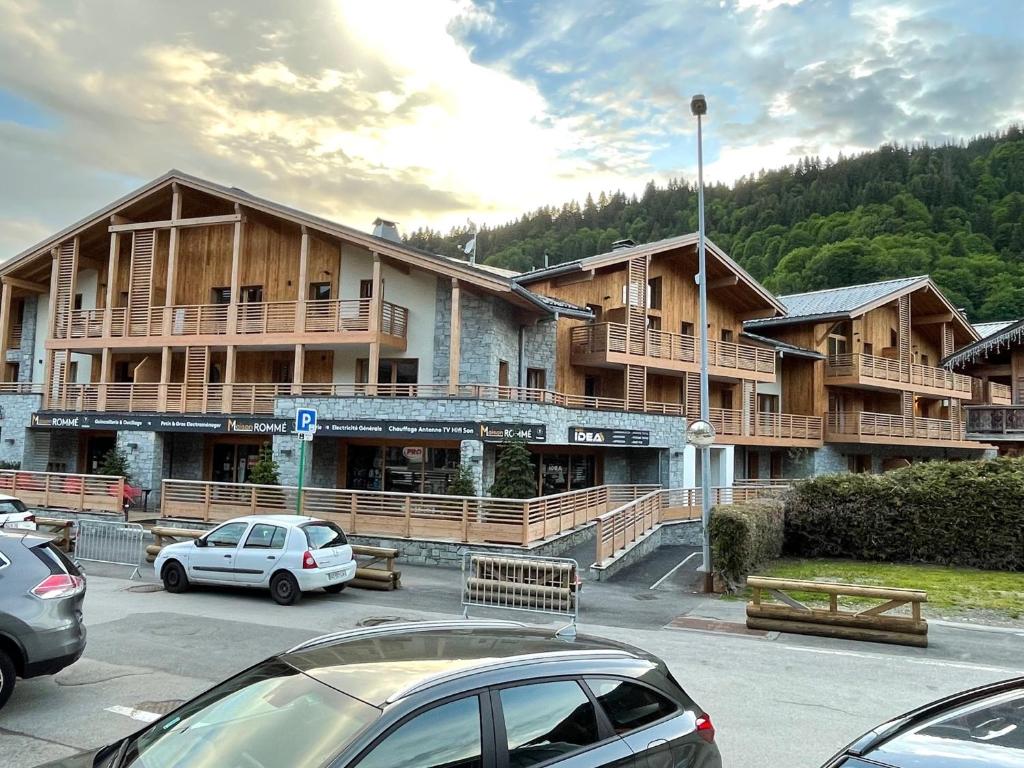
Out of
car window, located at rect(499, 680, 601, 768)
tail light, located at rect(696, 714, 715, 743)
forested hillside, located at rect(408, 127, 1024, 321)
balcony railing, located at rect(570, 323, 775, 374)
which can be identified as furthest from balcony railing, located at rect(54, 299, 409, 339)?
forested hillside, located at rect(408, 127, 1024, 321)

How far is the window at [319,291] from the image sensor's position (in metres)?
27.7

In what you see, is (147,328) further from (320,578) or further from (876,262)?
(876,262)

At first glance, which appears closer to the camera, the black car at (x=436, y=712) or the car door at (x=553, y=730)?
the black car at (x=436, y=712)

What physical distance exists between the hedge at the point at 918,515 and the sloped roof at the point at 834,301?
1866 centimetres

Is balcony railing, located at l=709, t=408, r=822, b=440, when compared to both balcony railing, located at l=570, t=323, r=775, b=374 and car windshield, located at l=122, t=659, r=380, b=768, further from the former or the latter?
car windshield, located at l=122, t=659, r=380, b=768

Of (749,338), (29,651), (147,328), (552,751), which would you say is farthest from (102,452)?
(552,751)

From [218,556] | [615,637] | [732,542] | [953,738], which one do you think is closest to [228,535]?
[218,556]

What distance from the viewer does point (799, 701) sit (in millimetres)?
7477

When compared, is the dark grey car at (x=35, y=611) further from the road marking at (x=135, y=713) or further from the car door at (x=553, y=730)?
the car door at (x=553, y=730)

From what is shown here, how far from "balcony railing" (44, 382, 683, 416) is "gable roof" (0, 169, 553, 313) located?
3.37 m

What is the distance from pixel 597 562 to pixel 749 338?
23.4 m

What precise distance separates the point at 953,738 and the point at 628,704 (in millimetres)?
1421

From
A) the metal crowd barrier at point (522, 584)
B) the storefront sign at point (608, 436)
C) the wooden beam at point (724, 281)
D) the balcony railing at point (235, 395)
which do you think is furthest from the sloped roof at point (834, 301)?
the metal crowd barrier at point (522, 584)

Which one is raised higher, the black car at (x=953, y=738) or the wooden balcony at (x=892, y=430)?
the wooden balcony at (x=892, y=430)
